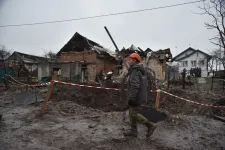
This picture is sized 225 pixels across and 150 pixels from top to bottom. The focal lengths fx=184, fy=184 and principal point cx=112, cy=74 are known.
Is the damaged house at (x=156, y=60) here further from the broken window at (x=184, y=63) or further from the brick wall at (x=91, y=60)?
the broken window at (x=184, y=63)

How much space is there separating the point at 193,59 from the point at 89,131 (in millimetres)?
52005

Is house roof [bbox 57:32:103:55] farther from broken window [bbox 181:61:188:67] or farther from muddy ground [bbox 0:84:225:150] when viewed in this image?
broken window [bbox 181:61:188:67]

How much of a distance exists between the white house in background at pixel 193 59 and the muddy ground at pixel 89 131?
4697 centimetres

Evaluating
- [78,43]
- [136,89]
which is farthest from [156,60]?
[136,89]

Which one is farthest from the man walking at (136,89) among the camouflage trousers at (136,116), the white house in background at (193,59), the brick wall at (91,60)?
the white house in background at (193,59)

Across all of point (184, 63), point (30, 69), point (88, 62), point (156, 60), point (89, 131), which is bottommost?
point (89, 131)

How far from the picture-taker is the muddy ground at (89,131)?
12.6ft

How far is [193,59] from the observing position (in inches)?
2004

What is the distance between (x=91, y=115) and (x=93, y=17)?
383 inches

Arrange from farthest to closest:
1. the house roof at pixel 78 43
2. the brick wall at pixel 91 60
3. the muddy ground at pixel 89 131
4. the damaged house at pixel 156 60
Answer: the house roof at pixel 78 43, the brick wall at pixel 91 60, the damaged house at pixel 156 60, the muddy ground at pixel 89 131

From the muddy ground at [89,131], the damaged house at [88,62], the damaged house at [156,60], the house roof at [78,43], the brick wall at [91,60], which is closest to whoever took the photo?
the muddy ground at [89,131]

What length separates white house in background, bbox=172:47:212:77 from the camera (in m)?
48.6

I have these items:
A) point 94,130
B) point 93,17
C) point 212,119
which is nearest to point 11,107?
point 94,130

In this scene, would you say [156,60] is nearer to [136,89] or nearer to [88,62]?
[88,62]
